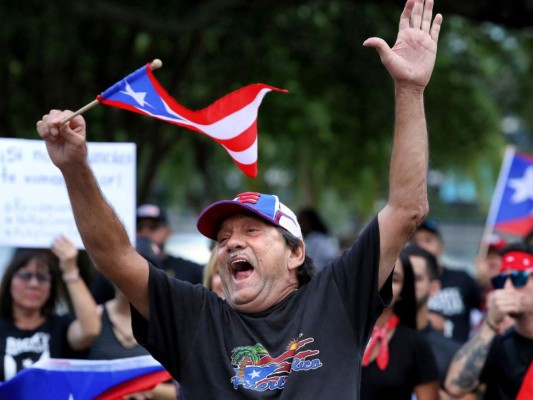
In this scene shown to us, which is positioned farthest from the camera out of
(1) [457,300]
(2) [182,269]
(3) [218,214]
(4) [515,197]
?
(4) [515,197]

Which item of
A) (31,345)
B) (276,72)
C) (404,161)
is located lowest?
(31,345)

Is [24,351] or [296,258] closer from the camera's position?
[296,258]

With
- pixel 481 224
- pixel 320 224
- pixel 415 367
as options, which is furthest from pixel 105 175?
pixel 481 224

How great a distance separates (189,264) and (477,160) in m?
10.0

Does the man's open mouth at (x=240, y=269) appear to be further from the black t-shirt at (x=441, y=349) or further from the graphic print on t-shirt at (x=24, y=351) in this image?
the black t-shirt at (x=441, y=349)

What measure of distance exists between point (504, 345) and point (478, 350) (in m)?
0.13

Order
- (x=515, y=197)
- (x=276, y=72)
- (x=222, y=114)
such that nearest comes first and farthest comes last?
(x=222, y=114), (x=515, y=197), (x=276, y=72)

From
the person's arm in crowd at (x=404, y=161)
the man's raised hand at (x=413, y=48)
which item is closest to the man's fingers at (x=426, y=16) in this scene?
the man's raised hand at (x=413, y=48)

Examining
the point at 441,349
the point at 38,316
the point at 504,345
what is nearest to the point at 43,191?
the point at 38,316

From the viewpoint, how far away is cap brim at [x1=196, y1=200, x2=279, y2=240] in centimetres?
359

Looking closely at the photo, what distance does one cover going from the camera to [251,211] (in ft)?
11.8

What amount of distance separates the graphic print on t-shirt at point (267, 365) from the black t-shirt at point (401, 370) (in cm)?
169

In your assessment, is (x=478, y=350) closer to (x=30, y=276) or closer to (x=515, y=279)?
(x=515, y=279)

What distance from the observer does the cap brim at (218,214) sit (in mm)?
3592
